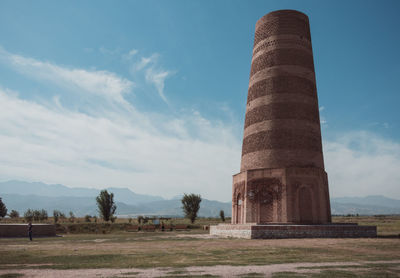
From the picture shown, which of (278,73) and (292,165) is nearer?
(292,165)

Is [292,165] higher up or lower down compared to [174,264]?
higher up

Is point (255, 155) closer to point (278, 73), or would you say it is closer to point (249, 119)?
point (249, 119)

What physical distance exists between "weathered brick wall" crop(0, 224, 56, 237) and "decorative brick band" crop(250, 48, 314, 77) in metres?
20.8

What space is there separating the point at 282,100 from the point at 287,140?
3048mm

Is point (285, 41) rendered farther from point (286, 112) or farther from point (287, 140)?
point (287, 140)

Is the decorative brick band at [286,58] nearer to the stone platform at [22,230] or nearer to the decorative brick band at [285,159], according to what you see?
the decorative brick band at [285,159]

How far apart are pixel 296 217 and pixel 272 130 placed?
6.33m

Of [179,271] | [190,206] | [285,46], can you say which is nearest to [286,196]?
[285,46]

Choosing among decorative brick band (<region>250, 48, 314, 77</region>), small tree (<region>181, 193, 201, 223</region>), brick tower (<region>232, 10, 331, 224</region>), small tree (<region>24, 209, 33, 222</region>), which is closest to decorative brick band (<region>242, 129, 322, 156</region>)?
brick tower (<region>232, 10, 331, 224</region>)

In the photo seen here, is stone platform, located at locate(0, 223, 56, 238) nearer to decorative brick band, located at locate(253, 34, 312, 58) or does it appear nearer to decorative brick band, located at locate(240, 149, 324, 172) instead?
decorative brick band, located at locate(240, 149, 324, 172)

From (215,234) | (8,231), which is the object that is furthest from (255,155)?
(8,231)

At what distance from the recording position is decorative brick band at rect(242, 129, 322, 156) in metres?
22.5

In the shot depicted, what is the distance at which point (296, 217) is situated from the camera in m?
20.1

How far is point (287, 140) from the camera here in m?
22.5
